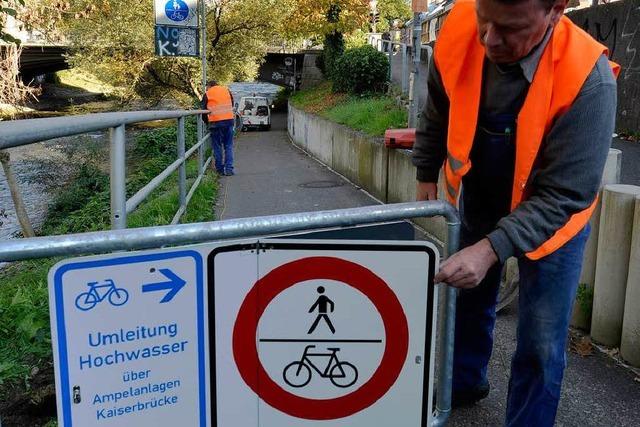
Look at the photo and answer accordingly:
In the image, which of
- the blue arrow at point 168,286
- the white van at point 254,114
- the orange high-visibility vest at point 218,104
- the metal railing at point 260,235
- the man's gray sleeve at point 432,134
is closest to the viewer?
the metal railing at point 260,235

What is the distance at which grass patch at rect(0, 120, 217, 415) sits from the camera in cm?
359

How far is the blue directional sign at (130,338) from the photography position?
1.65 metres

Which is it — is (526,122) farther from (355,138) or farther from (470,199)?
(355,138)

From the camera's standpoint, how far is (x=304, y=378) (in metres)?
1.93

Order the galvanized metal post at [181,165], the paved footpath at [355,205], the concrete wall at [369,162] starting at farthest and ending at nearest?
1. the concrete wall at [369,162]
2. the galvanized metal post at [181,165]
3. the paved footpath at [355,205]

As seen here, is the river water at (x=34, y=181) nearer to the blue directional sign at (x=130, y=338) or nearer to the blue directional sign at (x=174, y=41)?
the blue directional sign at (x=130, y=338)

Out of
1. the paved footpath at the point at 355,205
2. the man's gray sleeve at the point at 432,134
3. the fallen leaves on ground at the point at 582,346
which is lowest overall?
the paved footpath at the point at 355,205

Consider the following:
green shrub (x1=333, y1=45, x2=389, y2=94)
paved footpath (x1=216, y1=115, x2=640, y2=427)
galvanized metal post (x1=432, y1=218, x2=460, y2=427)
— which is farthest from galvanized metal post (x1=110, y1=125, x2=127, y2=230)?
green shrub (x1=333, y1=45, x2=389, y2=94)

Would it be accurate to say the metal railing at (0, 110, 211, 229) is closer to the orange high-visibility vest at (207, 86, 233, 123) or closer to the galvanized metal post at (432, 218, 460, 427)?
the galvanized metal post at (432, 218, 460, 427)

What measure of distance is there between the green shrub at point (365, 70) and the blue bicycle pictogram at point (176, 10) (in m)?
5.33

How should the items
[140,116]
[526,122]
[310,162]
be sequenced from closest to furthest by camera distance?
[526,122] < [140,116] < [310,162]

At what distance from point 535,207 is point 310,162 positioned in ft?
47.2

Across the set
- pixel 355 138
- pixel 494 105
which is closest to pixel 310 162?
pixel 355 138

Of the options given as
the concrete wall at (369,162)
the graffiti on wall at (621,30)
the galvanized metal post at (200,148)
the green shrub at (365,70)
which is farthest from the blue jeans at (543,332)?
the green shrub at (365,70)
